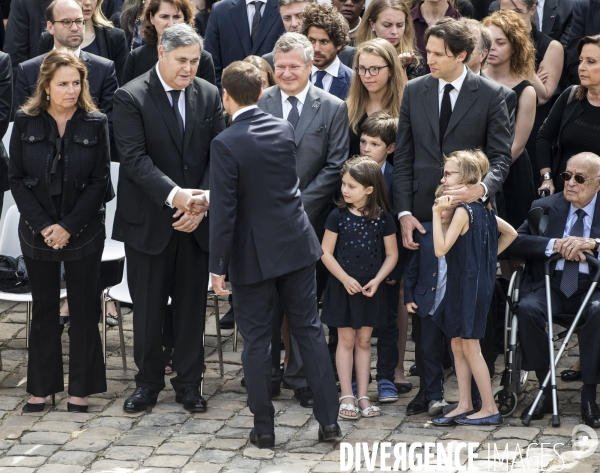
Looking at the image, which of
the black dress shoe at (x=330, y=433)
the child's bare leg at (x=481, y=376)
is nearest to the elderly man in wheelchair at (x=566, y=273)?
the child's bare leg at (x=481, y=376)

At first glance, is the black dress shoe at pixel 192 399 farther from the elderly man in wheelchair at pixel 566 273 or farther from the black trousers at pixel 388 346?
the elderly man in wheelchair at pixel 566 273

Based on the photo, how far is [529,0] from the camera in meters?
8.33

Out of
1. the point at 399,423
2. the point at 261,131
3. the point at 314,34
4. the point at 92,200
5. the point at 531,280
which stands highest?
the point at 314,34

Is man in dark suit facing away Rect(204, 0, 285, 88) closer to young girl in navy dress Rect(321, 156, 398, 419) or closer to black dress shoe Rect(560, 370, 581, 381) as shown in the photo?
young girl in navy dress Rect(321, 156, 398, 419)

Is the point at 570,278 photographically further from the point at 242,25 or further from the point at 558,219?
the point at 242,25

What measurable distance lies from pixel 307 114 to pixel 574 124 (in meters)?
1.90

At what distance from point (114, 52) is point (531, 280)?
3.64m

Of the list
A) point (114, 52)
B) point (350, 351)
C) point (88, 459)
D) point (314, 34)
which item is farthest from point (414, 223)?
point (114, 52)

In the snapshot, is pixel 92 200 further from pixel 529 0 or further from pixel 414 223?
pixel 529 0

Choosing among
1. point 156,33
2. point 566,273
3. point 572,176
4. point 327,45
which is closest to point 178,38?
point 327,45

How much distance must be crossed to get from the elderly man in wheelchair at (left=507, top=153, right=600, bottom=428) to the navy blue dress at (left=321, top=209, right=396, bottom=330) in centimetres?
86

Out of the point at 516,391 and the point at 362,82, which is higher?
the point at 362,82

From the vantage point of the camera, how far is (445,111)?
6.75 m

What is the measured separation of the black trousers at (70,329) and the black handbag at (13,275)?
1.81 feet
